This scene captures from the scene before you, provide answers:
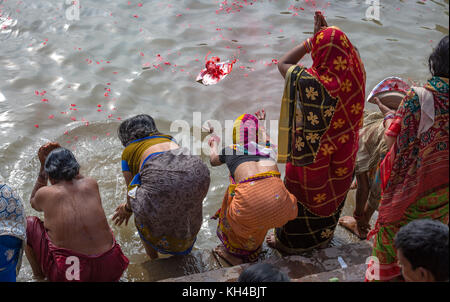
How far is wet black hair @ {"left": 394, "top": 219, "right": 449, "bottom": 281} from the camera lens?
Result: 2316 millimetres

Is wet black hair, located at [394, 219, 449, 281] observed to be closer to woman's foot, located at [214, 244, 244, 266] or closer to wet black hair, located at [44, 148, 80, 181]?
woman's foot, located at [214, 244, 244, 266]

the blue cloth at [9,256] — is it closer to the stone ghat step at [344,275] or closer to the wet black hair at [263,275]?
the wet black hair at [263,275]

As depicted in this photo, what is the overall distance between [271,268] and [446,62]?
156 cm

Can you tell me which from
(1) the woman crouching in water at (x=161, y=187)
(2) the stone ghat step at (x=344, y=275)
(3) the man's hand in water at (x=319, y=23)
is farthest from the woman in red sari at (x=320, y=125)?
(1) the woman crouching in water at (x=161, y=187)

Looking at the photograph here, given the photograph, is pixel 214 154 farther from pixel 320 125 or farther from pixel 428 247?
pixel 428 247

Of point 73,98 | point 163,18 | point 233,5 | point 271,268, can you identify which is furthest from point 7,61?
point 271,268

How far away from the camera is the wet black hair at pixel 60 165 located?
11.3ft

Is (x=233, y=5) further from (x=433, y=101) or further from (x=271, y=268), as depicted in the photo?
(x=271, y=268)

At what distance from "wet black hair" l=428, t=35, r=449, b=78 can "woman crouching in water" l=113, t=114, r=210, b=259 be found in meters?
1.84

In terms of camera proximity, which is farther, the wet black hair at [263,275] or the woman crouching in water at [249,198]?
the woman crouching in water at [249,198]

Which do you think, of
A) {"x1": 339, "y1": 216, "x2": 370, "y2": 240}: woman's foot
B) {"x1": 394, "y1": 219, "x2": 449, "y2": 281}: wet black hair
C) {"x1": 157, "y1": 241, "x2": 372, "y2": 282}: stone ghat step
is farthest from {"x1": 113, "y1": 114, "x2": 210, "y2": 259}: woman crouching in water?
{"x1": 394, "y1": 219, "x2": 449, "y2": 281}: wet black hair

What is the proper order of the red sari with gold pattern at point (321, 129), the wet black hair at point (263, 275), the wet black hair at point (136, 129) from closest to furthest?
the wet black hair at point (263, 275)
the red sari with gold pattern at point (321, 129)
the wet black hair at point (136, 129)

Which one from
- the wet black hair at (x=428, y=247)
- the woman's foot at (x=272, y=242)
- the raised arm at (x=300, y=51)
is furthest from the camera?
the woman's foot at (x=272, y=242)

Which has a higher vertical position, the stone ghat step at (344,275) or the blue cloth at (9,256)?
the blue cloth at (9,256)
